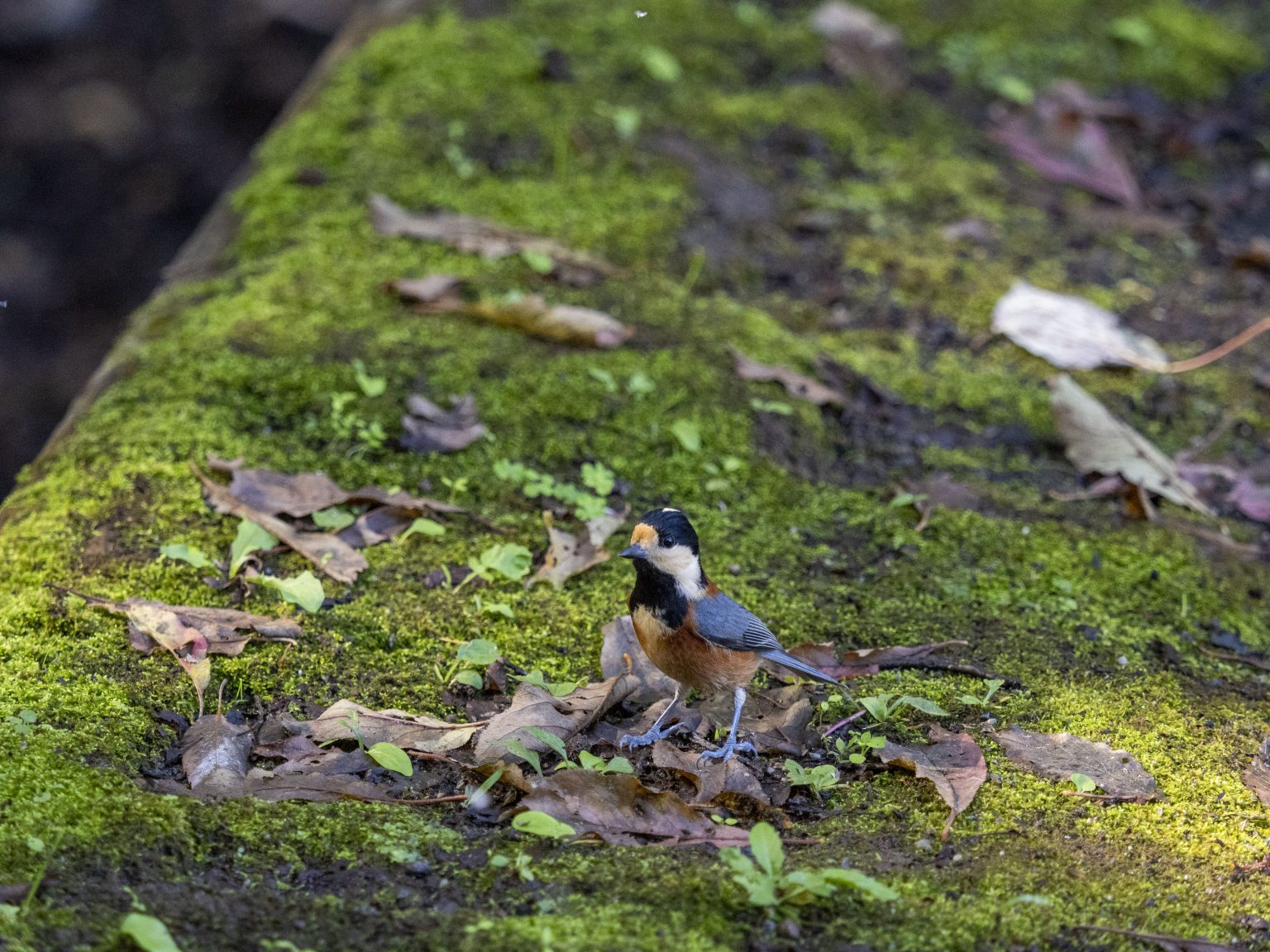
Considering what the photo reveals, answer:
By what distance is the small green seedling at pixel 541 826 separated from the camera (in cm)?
233

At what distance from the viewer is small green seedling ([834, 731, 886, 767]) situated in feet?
9.18

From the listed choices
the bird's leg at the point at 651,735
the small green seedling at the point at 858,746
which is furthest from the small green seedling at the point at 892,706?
the bird's leg at the point at 651,735

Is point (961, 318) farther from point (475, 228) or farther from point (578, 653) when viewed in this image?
point (578, 653)

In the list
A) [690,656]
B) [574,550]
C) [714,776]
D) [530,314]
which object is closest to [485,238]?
[530,314]

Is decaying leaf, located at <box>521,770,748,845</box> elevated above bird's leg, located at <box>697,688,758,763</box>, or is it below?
above

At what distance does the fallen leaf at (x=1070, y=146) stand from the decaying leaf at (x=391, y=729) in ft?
14.6

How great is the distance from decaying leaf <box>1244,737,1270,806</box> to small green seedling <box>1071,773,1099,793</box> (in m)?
0.37

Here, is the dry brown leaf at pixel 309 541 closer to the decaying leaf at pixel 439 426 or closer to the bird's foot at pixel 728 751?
the decaying leaf at pixel 439 426

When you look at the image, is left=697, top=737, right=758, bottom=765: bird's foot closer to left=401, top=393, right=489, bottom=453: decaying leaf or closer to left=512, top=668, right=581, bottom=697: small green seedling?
left=512, top=668, right=581, bottom=697: small green seedling

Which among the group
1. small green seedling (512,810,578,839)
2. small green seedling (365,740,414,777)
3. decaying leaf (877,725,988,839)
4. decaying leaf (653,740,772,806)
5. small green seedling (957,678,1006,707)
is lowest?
small green seedling (957,678,1006,707)

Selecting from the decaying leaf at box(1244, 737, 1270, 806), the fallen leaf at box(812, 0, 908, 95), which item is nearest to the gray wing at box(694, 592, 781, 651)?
the decaying leaf at box(1244, 737, 1270, 806)

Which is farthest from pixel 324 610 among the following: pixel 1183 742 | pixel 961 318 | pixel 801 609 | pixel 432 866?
pixel 961 318

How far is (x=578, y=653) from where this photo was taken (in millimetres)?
3168

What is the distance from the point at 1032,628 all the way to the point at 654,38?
412 centimetres
